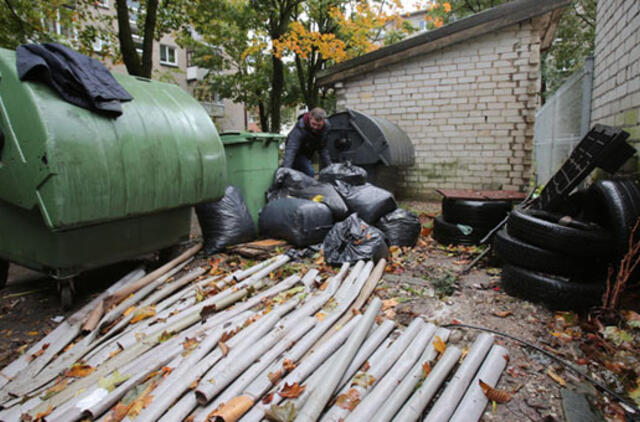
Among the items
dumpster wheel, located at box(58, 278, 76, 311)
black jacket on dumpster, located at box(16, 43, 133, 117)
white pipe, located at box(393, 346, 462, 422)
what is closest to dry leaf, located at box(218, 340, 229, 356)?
white pipe, located at box(393, 346, 462, 422)

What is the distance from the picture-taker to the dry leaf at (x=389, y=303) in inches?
112

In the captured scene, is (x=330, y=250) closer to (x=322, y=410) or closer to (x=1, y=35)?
(x=322, y=410)

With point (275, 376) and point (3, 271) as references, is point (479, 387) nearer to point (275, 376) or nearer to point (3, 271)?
point (275, 376)

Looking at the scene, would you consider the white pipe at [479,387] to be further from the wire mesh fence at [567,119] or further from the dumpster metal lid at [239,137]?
the wire mesh fence at [567,119]

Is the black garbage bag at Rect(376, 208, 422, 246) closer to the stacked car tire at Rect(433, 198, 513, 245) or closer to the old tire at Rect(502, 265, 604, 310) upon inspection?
the stacked car tire at Rect(433, 198, 513, 245)

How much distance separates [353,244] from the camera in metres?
3.72

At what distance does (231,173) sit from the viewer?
4.66m

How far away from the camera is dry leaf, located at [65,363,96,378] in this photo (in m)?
2.14

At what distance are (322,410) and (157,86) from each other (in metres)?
3.13

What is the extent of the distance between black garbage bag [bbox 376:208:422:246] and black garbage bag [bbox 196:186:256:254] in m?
1.63

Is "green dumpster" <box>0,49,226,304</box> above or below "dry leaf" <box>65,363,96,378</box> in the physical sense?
above

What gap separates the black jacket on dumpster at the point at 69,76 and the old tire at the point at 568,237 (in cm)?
322

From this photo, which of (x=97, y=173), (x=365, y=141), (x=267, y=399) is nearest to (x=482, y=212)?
(x=365, y=141)

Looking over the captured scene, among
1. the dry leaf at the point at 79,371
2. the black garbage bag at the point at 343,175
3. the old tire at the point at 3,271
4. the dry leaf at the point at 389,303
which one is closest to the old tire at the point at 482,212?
the black garbage bag at the point at 343,175
